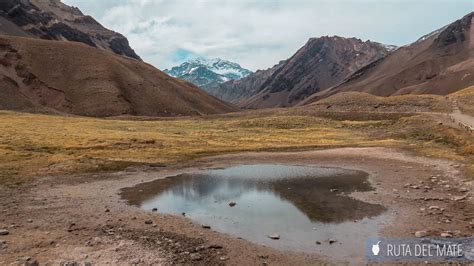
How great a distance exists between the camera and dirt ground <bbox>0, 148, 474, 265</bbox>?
1903 cm

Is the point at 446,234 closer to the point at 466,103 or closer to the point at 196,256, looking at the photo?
the point at 196,256

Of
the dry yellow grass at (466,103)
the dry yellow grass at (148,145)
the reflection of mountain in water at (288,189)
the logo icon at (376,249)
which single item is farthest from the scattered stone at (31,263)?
the dry yellow grass at (466,103)

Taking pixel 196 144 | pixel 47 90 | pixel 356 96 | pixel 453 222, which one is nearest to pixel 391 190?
pixel 453 222

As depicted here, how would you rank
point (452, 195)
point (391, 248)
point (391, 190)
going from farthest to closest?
1. point (391, 190)
2. point (452, 195)
3. point (391, 248)

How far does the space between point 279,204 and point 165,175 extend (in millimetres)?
16979

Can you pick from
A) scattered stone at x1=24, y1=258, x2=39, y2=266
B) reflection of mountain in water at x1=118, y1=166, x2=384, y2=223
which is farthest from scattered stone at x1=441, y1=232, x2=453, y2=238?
scattered stone at x1=24, y1=258, x2=39, y2=266

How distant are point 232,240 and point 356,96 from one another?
12935 cm

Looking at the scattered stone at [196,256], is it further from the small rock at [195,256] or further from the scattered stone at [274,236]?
the scattered stone at [274,236]

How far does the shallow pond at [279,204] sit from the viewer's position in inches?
869

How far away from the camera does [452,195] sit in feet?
98.1

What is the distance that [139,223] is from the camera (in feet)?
81.3

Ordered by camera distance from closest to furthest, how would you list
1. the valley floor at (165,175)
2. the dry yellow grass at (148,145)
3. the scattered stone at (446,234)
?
1. the valley floor at (165,175)
2. the scattered stone at (446,234)
3. the dry yellow grass at (148,145)

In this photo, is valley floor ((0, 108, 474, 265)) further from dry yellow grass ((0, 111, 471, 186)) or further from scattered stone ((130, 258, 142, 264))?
dry yellow grass ((0, 111, 471, 186))

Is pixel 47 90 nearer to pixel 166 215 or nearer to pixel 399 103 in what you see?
pixel 399 103
